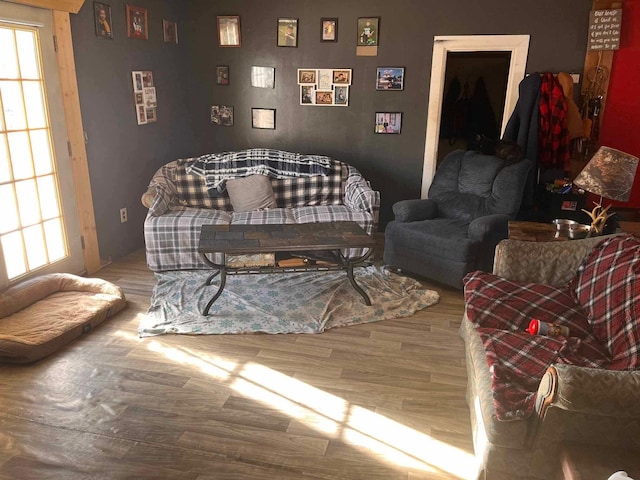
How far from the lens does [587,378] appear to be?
5.15 ft

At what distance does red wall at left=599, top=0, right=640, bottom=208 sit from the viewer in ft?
13.5

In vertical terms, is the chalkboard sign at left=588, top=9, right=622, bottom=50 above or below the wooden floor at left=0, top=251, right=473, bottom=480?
above

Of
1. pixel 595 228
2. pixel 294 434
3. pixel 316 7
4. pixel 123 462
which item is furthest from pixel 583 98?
pixel 123 462

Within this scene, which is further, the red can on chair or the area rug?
the area rug

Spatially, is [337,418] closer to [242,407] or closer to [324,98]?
[242,407]

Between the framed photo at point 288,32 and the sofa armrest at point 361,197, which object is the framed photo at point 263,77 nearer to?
the framed photo at point 288,32

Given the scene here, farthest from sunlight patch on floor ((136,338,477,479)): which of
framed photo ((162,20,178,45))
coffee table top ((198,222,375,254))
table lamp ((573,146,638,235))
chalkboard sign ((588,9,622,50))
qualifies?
chalkboard sign ((588,9,622,50))

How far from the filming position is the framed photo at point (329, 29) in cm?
475

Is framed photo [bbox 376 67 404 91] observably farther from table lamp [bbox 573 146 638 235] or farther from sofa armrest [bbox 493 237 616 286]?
sofa armrest [bbox 493 237 616 286]

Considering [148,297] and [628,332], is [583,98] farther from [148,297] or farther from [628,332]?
[148,297]

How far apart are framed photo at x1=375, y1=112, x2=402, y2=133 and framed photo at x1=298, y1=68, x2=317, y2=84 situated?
734 mm

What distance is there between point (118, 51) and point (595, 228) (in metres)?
→ 3.86

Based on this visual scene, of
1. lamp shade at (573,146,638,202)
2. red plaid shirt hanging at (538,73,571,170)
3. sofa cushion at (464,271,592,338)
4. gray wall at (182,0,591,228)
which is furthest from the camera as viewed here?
gray wall at (182,0,591,228)

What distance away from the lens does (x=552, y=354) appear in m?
2.02
